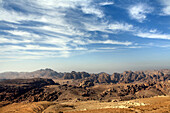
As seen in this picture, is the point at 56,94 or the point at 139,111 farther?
the point at 56,94

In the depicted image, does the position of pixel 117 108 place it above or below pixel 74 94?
above

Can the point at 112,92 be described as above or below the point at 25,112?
below

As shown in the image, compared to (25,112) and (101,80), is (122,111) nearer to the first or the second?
(25,112)

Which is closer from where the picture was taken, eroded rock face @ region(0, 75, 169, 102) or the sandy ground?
the sandy ground

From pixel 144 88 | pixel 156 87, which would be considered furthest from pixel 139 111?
pixel 156 87

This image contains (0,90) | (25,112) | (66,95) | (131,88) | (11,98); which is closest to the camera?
(25,112)

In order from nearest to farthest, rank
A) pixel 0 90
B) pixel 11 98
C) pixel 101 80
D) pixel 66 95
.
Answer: pixel 11 98
pixel 66 95
pixel 0 90
pixel 101 80

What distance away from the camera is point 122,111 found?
28.9 meters

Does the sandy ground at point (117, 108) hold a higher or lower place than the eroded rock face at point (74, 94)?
higher

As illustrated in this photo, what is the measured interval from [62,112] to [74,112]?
3571 millimetres

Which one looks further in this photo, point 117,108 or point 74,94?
point 74,94

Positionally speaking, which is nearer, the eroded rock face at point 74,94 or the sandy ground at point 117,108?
the sandy ground at point 117,108

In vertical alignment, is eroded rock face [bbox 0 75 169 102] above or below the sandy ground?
below

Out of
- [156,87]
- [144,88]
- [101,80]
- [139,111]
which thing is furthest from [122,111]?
[101,80]
